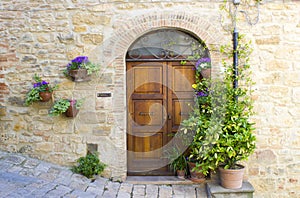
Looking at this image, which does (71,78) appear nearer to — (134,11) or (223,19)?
(134,11)

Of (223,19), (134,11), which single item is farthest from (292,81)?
(134,11)

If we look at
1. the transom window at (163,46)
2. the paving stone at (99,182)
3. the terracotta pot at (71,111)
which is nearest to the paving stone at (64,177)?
the paving stone at (99,182)

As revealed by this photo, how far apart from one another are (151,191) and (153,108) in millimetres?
1234

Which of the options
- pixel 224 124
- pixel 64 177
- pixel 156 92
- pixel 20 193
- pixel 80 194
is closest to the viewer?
pixel 20 193

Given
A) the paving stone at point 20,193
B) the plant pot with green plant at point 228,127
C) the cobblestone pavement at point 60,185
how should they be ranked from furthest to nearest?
1. the plant pot with green plant at point 228,127
2. the cobblestone pavement at point 60,185
3. the paving stone at point 20,193

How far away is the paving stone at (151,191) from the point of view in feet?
14.0

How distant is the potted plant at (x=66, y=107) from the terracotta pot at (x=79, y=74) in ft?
1.06

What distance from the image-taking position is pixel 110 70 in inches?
179

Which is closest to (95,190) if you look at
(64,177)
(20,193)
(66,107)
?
(64,177)

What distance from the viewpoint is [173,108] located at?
478cm

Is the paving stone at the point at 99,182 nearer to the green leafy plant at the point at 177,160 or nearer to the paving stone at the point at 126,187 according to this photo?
the paving stone at the point at 126,187

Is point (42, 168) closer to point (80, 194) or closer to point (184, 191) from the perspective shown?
point (80, 194)

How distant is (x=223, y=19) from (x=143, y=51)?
1.27 metres

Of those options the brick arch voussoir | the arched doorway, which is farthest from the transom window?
the brick arch voussoir
